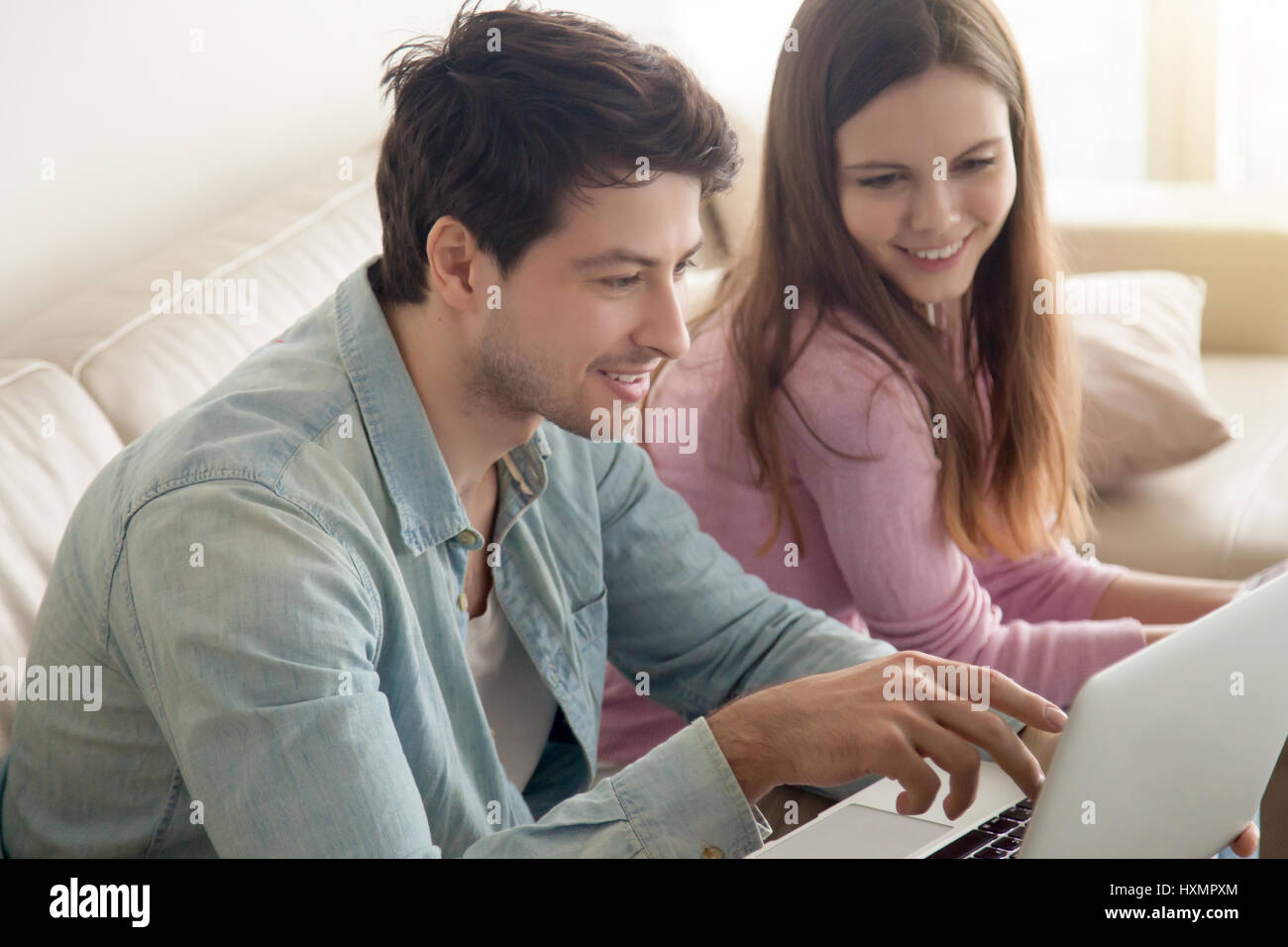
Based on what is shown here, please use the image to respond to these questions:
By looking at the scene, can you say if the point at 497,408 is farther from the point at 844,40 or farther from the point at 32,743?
the point at 844,40

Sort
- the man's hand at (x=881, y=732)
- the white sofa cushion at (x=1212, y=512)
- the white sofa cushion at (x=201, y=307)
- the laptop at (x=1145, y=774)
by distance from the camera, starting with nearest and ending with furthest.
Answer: the laptop at (x=1145, y=774) → the man's hand at (x=881, y=732) → the white sofa cushion at (x=201, y=307) → the white sofa cushion at (x=1212, y=512)

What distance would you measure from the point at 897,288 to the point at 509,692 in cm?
54

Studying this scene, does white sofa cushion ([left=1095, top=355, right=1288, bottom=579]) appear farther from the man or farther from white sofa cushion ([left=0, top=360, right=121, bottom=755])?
white sofa cushion ([left=0, top=360, right=121, bottom=755])

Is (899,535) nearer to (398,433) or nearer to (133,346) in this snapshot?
(398,433)

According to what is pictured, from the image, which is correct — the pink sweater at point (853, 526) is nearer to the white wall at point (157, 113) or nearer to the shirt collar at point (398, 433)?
the shirt collar at point (398, 433)

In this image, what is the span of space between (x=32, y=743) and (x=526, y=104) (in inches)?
19.3

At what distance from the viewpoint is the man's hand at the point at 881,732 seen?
724mm

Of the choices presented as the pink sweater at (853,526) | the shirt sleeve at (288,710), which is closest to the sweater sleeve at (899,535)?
the pink sweater at (853,526)

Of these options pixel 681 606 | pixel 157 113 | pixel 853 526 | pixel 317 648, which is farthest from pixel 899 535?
pixel 157 113

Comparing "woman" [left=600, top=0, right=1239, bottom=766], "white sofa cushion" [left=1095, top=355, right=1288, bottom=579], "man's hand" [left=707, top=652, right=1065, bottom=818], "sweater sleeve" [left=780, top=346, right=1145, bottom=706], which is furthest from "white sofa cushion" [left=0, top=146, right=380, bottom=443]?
"white sofa cushion" [left=1095, top=355, right=1288, bottom=579]

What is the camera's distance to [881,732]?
73cm

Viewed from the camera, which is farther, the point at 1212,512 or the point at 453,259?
the point at 1212,512

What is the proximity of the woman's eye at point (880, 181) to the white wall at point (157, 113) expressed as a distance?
660 mm
